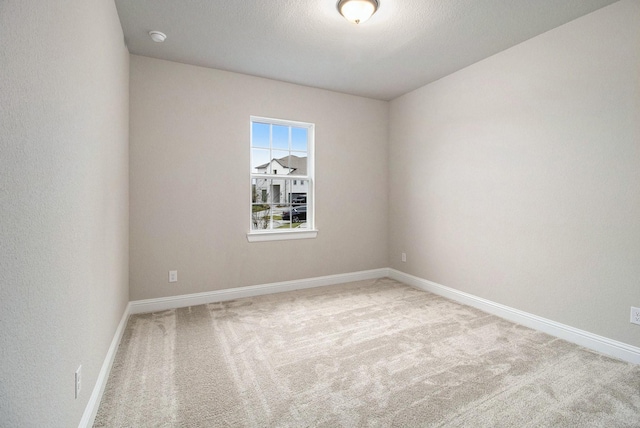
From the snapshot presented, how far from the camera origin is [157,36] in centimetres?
274

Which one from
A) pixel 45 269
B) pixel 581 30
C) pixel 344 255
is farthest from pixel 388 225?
pixel 45 269

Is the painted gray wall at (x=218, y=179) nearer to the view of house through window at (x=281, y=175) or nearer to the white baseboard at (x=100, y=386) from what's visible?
the view of house through window at (x=281, y=175)

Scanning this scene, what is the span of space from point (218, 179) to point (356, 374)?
2543 mm

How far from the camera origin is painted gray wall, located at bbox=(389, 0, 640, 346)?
229cm

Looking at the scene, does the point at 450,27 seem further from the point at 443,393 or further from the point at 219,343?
the point at 219,343

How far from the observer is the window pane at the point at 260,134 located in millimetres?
3826

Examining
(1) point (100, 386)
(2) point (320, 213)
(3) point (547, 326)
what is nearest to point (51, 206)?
(1) point (100, 386)

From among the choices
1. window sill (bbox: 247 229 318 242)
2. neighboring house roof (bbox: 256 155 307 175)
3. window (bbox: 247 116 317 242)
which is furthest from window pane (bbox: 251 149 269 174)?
window sill (bbox: 247 229 318 242)

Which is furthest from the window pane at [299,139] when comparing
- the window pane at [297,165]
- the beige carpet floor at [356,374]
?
the beige carpet floor at [356,374]

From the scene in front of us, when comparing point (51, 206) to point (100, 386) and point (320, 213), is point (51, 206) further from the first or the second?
point (320, 213)

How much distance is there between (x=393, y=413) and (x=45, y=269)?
1.79 meters

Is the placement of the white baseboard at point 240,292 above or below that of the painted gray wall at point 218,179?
below

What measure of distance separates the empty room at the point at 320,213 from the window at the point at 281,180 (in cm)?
3

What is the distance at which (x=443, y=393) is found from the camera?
187cm
